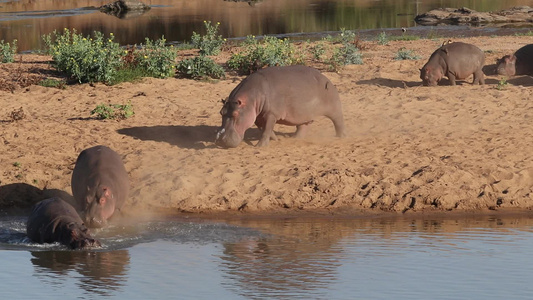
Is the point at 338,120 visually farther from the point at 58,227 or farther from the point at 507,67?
the point at 507,67

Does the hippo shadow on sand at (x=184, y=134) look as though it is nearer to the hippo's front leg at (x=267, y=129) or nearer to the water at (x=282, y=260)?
the hippo's front leg at (x=267, y=129)

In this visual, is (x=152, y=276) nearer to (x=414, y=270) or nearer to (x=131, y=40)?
(x=414, y=270)

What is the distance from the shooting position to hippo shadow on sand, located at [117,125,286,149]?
12.7 m

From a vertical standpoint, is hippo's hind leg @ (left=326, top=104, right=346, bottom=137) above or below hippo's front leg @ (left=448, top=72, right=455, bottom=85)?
below

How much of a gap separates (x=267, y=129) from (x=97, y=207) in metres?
3.14

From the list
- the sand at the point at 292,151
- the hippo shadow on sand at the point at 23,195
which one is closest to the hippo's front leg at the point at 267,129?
the sand at the point at 292,151

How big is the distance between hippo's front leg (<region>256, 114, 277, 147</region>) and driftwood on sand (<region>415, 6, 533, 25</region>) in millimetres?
20584

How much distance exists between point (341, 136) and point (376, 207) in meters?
2.35

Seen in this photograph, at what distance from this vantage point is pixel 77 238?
9.07 m

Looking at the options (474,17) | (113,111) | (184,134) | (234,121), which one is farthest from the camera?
(474,17)

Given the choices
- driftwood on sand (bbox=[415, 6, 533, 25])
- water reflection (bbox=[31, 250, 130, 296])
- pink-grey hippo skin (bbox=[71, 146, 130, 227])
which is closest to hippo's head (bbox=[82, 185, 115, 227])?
pink-grey hippo skin (bbox=[71, 146, 130, 227])

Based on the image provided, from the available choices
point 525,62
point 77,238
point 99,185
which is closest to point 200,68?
point 525,62

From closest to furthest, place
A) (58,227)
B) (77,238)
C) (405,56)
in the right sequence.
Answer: (77,238)
(58,227)
(405,56)

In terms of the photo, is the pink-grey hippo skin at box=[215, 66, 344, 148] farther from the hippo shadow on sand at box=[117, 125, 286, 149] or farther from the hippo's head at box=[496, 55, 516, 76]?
the hippo's head at box=[496, 55, 516, 76]
